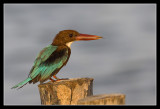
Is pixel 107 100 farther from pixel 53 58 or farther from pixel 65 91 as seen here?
pixel 53 58

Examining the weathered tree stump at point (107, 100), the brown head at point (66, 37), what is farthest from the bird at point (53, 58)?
the weathered tree stump at point (107, 100)

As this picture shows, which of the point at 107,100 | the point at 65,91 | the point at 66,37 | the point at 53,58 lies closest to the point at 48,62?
the point at 53,58

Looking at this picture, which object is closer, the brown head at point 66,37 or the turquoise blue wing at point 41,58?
the turquoise blue wing at point 41,58

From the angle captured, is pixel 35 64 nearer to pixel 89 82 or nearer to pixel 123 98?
pixel 89 82

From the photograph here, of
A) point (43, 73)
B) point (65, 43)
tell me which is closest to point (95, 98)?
point (43, 73)

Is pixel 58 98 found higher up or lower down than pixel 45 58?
lower down

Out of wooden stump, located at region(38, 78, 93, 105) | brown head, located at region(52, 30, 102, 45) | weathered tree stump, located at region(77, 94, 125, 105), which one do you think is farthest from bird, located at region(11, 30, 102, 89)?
weathered tree stump, located at region(77, 94, 125, 105)

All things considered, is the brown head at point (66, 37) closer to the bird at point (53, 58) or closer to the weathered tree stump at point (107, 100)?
the bird at point (53, 58)
